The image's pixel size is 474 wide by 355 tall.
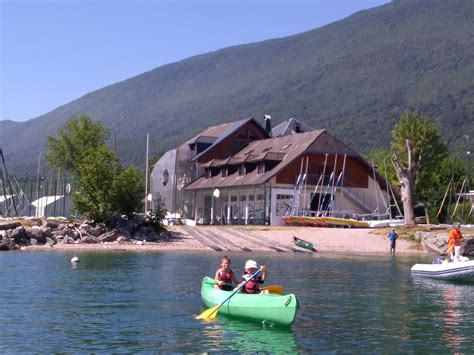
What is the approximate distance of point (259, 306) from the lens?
2139 centimetres

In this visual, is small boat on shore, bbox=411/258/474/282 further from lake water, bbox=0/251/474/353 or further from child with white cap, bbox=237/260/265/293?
child with white cap, bbox=237/260/265/293

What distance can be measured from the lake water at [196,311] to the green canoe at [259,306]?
0.32 meters

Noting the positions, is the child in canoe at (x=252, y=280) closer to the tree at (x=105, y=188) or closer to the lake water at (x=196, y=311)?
the lake water at (x=196, y=311)

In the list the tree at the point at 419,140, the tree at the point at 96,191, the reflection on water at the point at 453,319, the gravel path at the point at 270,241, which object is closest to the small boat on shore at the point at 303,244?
the gravel path at the point at 270,241

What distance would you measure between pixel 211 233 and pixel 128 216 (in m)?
6.93

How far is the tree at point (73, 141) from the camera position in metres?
85.4

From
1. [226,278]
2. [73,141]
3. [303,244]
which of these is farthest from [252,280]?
[73,141]

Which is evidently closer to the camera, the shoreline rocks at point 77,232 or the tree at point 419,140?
the shoreline rocks at point 77,232

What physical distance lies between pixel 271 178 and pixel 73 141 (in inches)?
1002

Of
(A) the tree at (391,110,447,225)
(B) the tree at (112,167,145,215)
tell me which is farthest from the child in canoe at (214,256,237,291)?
(A) the tree at (391,110,447,225)

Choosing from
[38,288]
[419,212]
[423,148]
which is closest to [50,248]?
[38,288]

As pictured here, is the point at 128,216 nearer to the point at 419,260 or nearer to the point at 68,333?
the point at 419,260

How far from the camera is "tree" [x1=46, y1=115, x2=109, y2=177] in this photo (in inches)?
3361

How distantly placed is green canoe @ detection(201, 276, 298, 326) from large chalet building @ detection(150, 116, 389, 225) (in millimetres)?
47861
